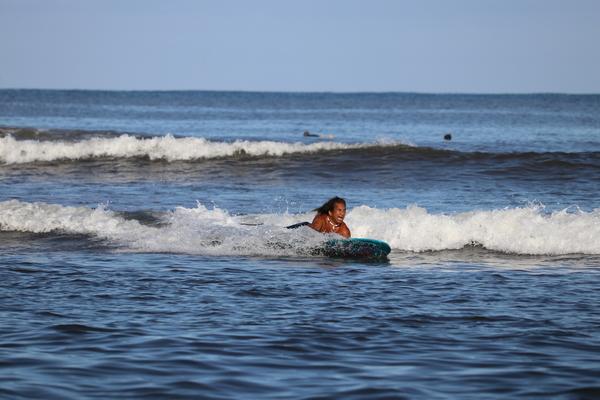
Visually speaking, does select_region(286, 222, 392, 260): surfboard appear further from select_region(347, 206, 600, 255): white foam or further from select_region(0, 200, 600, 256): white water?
select_region(347, 206, 600, 255): white foam

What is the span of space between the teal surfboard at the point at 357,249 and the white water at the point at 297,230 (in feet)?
0.86

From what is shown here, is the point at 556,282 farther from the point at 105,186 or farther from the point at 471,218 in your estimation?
the point at 105,186

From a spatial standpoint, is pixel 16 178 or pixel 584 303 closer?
pixel 584 303

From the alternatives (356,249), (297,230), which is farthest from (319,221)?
(356,249)

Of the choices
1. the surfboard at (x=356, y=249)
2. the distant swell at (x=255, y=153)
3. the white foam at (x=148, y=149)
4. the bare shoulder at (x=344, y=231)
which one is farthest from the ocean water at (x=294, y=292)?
the white foam at (x=148, y=149)

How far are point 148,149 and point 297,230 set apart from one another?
745 inches

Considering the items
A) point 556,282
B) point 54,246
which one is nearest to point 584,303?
point 556,282

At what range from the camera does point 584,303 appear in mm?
10836

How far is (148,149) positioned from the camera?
3362 centimetres

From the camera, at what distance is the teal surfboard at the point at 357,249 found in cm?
1477

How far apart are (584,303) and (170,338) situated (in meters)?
4.75

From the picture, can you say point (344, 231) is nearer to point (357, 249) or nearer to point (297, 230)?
point (297, 230)

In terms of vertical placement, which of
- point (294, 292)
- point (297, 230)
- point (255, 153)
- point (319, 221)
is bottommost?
point (294, 292)

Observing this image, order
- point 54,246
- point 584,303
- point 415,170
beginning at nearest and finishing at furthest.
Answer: point 584,303 < point 54,246 < point 415,170
